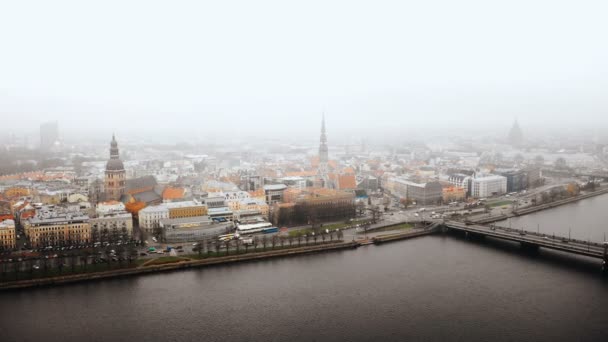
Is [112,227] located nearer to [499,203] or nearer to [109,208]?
[109,208]

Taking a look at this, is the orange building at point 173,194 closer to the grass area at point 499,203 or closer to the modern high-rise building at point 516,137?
the grass area at point 499,203

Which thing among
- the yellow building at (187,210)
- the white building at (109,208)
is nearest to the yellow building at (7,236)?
the white building at (109,208)

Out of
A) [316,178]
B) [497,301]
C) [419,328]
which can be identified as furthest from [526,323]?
[316,178]

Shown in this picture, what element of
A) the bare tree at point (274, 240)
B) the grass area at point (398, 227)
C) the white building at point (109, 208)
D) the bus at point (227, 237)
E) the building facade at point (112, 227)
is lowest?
the grass area at point (398, 227)

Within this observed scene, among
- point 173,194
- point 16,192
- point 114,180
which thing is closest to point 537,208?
point 173,194

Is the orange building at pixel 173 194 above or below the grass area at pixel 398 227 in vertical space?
above

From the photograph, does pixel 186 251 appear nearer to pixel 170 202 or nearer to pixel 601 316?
pixel 170 202
